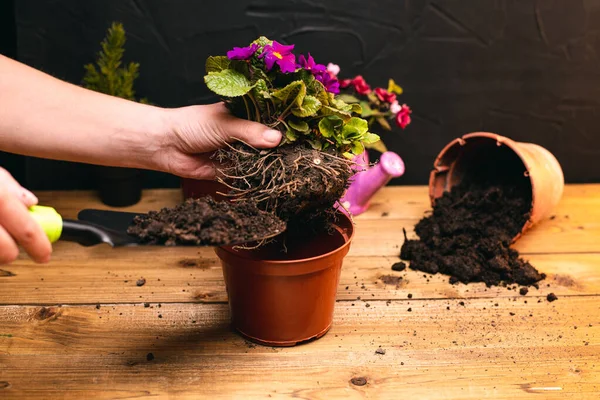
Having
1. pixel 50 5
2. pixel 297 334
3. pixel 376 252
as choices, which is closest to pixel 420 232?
pixel 376 252

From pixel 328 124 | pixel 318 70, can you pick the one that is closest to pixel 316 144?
pixel 328 124

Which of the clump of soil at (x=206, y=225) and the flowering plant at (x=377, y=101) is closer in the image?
the clump of soil at (x=206, y=225)

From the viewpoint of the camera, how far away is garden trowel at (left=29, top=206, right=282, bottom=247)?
2.90 ft

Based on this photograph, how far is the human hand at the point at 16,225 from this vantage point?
81 cm

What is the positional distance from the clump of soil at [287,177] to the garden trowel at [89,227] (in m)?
0.11

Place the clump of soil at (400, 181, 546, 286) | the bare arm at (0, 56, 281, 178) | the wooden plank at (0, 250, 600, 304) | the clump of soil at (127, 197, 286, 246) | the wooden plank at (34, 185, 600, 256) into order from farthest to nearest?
the wooden plank at (34, 185, 600, 256) → the clump of soil at (400, 181, 546, 286) → the wooden plank at (0, 250, 600, 304) → the bare arm at (0, 56, 281, 178) → the clump of soil at (127, 197, 286, 246)

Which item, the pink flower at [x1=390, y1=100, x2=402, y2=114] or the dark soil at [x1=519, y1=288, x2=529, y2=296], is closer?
the dark soil at [x1=519, y1=288, x2=529, y2=296]

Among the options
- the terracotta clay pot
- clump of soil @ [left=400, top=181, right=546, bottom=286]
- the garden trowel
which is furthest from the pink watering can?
the garden trowel

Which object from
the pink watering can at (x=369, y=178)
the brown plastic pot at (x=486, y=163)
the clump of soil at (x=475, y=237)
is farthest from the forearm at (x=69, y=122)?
the brown plastic pot at (x=486, y=163)

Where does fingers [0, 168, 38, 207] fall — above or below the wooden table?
above

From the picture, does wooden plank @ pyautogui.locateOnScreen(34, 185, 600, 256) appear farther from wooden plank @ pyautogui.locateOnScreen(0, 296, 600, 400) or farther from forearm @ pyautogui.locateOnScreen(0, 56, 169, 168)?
forearm @ pyautogui.locateOnScreen(0, 56, 169, 168)

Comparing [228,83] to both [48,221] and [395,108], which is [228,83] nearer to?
[48,221]

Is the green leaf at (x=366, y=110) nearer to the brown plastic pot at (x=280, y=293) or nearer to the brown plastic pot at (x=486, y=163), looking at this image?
the brown plastic pot at (x=486, y=163)

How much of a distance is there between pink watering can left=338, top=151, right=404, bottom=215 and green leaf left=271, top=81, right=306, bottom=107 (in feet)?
1.81
